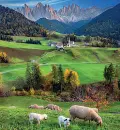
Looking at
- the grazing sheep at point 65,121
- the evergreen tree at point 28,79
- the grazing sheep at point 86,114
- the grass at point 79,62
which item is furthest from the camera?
the grass at point 79,62

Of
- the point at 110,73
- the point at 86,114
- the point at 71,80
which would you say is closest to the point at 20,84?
the point at 71,80

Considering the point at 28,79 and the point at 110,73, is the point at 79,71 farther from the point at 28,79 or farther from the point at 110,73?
the point at 28,79

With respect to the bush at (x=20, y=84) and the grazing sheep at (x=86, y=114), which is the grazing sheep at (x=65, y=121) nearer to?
the grazing sheep at (x=86, y=114)

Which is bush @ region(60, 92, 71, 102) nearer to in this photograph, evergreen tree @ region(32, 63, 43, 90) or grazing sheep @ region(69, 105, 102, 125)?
evergreen tree @ region(32, 63, 43, 90)

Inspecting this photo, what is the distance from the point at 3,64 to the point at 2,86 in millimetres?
42073

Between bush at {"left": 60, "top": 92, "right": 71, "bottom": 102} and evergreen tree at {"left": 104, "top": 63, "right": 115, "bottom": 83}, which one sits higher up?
evergreen tree at {"left": 104, "top": 63, "right": 115, "bottom": 83}

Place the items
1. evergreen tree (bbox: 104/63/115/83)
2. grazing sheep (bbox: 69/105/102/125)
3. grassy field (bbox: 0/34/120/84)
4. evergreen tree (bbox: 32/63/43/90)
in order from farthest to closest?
grassy field (bbox: 0/34/120/84) → evergreen tree (bbox: 104/63/115/83) → evergreen tree (bbox: 32/63/43/90) → grazing sheep (bbox: 69/105/102/125)

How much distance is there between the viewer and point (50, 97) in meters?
101

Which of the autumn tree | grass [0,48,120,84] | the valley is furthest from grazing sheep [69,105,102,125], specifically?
grass [0,48,120,84]

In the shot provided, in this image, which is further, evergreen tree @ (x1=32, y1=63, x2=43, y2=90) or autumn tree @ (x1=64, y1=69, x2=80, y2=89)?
autumn tree @ (x1=64, y1=69, x2=80, y2=89)

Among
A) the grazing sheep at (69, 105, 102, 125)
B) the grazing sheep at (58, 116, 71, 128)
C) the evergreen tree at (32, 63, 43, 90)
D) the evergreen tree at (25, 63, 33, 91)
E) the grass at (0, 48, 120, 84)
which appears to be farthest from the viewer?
the grass at (0, 48, 120, 84)

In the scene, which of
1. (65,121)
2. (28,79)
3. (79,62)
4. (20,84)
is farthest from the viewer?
(79,62)

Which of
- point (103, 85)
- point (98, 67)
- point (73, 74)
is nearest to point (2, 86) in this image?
point (73, 74)

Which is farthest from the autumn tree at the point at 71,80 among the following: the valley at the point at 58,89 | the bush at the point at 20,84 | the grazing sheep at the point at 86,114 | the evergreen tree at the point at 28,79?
the grazing sheep at the point at 86,114
